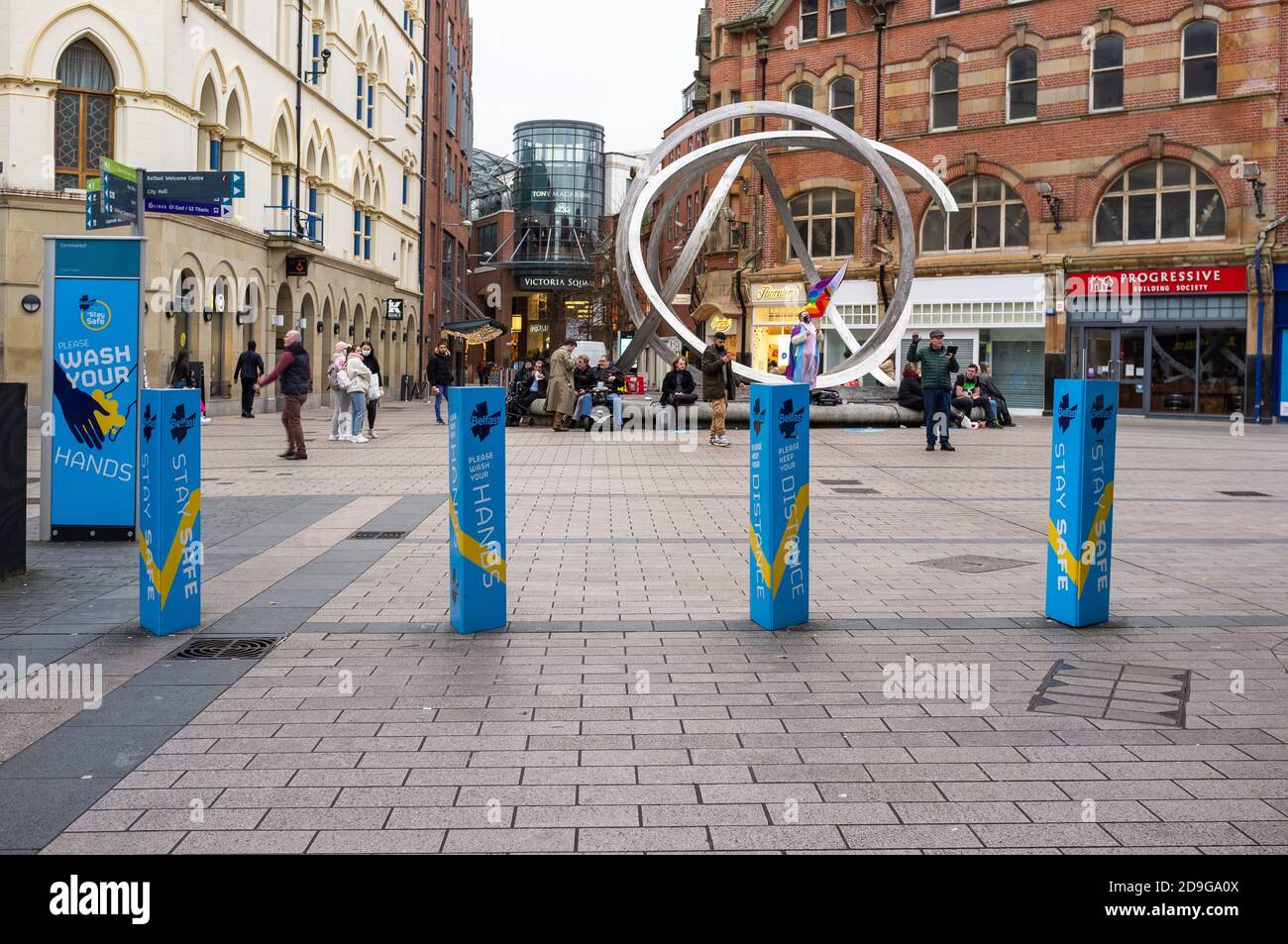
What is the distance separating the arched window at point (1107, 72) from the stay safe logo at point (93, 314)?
3432 cm

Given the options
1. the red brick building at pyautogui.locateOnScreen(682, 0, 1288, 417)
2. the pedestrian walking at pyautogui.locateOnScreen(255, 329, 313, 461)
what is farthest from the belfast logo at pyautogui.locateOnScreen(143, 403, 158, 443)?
the red brick building at pyautogui.locateOnScreen(682, 0, 1288, 417)

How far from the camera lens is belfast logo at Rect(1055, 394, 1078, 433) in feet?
23.1

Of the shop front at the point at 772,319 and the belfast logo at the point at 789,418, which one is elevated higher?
the shop front at the point at 772,319

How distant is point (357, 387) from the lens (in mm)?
22422

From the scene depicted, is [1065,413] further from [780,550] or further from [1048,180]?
[1048,180]

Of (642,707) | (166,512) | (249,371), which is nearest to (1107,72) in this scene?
(249,371)

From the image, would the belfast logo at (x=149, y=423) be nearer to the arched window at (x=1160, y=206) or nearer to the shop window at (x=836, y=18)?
the arched window at (x=1160, y=206)

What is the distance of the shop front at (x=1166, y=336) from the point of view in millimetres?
34812

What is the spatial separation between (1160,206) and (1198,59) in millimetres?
4200

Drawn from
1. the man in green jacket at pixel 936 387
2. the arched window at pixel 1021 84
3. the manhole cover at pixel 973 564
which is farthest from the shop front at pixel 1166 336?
the manhole cover at pixel 973 564

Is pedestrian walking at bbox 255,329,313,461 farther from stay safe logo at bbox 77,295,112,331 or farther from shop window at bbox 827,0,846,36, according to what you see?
shop window at bbox 827,0,846,36

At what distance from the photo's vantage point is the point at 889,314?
93.9 feet

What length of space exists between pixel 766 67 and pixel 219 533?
39.3 metres

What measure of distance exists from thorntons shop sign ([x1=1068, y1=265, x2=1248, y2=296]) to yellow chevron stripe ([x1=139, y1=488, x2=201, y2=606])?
33635 mm
